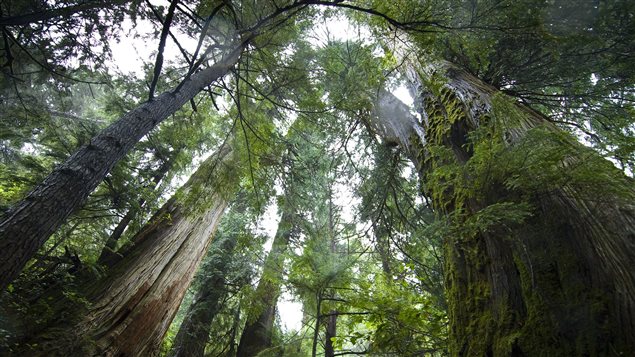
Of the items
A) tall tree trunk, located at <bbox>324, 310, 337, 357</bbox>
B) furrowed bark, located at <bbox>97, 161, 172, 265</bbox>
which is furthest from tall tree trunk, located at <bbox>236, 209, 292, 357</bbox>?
furrowed bark, located at <bbox>97, 161, 172, 265</bbox>


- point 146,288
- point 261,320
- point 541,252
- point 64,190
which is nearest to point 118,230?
point 146,288

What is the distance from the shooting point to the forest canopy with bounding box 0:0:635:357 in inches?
65.9

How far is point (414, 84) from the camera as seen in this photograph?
4566 mm

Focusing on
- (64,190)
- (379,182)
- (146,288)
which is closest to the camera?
(64,190)

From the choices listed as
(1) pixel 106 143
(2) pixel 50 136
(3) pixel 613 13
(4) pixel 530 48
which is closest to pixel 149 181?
(2) pixel 50 136

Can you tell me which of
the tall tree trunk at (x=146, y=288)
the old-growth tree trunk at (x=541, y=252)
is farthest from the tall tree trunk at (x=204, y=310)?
the old-growth tree trunk at (x=541, y=252)

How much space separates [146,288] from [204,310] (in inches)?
119

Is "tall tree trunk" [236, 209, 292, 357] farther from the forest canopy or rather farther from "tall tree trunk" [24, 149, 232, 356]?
"tall tree trunk" [24, 149, 232, 356]

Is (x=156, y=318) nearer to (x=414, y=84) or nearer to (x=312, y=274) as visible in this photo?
(x=312, y=274)

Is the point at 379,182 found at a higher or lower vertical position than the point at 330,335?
higher

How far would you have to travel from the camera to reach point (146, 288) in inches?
168

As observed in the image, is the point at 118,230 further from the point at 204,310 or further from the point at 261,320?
the point at 261,320

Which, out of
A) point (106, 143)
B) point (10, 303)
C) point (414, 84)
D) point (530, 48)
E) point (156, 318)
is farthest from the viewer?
point (414, 84)

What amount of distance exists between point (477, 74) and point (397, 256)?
339cm
